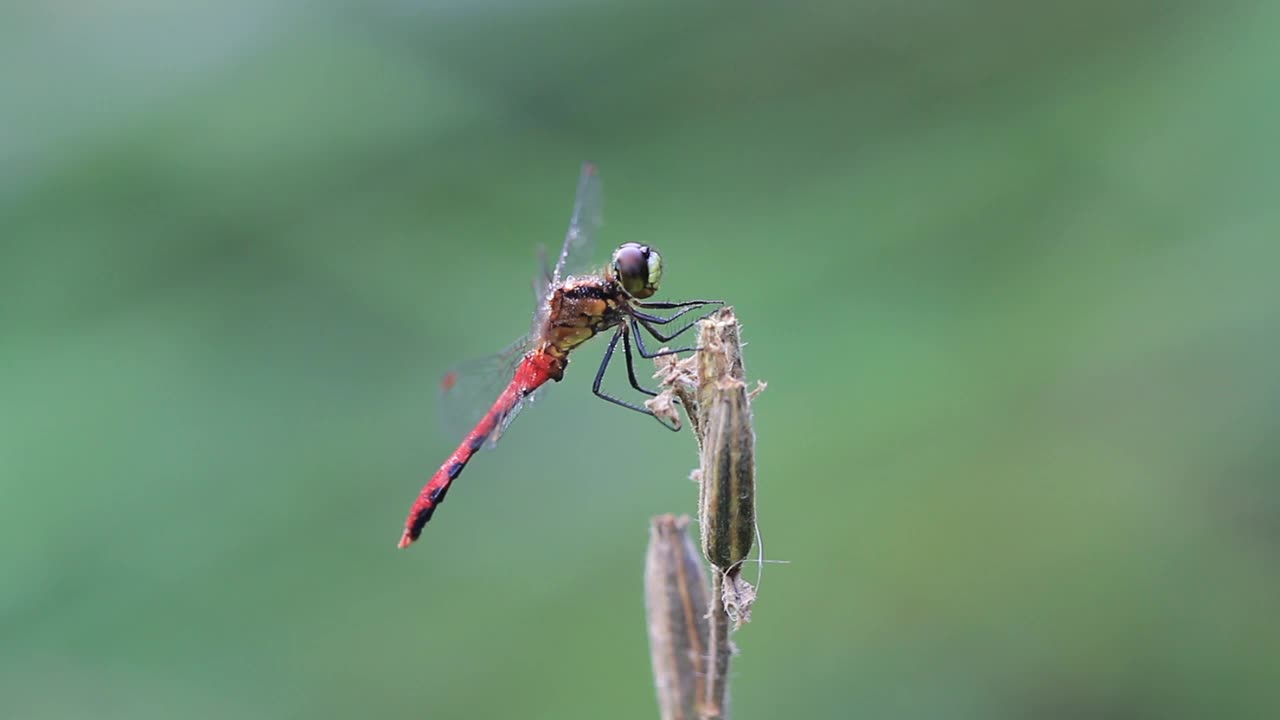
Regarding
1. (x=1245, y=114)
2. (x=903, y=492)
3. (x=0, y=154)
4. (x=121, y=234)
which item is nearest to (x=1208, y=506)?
(x=903, y=492)

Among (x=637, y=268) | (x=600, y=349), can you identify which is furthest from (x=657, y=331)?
(x=600, y=349)

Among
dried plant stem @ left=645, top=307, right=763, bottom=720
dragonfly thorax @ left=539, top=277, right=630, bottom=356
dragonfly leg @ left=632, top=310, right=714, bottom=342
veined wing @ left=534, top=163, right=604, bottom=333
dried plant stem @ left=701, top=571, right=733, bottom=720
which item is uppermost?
veined wing @ left=534, top=163, right=604, bottom=333

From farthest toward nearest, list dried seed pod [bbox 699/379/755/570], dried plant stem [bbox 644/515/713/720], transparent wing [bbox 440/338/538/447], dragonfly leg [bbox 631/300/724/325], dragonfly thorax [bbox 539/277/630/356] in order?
1. transparent wing [bbox 440/338/538/447]
2. dragonfly thorax [bbox 539/277/630/356]
3. dragonfly leg [bbox 631/300/724/325]
4. dried plant stem [bbox 644/515/713/720]
5. dried seed pod [bbox 699/379/755/570]

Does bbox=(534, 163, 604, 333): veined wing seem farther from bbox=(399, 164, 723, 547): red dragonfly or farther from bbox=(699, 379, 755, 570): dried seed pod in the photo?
bbox=(699, 379, 755, 570): dried seed pod

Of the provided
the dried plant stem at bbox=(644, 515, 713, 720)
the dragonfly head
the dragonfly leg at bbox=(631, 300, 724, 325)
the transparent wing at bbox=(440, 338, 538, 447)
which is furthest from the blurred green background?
the dried plant stem at bbox=(644, 515, 713, 720)

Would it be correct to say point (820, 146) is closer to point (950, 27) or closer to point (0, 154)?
point (950, 27)

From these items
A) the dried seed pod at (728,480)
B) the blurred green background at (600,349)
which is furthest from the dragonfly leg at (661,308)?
the dried seed pod at (728,480)

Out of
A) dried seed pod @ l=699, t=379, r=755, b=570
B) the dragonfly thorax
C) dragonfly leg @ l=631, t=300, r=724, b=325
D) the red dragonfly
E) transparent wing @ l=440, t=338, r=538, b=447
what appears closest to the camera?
dried seed pod @ l=699, t=379, r=755, b=570

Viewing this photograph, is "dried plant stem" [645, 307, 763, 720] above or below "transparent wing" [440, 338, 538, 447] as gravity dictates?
below
